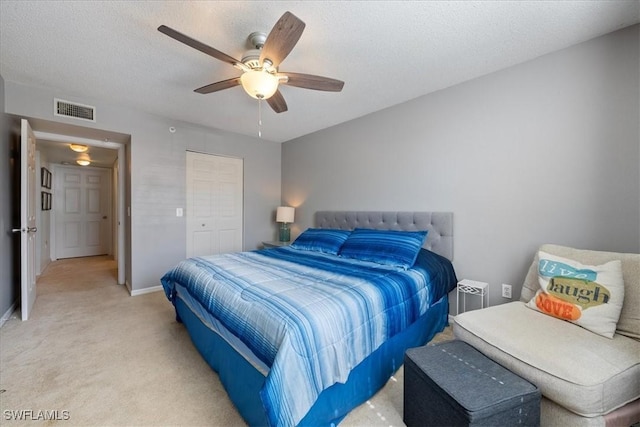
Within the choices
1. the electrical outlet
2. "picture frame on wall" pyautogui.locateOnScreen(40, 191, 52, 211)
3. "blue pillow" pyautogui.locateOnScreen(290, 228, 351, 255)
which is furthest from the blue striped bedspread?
"picture frame on wall" pyautogui.locateOnScreen(40, 191, 52, 211)

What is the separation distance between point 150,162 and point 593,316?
4.61 metres

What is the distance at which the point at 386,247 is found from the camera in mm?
2562

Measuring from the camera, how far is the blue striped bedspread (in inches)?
46.9

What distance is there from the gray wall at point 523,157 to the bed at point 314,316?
0.36 metres

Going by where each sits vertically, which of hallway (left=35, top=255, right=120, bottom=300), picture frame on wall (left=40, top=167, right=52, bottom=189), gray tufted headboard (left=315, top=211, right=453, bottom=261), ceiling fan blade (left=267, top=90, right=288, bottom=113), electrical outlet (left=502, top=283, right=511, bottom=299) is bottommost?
hallway (left=35, top=255, right=120, bottom=300)

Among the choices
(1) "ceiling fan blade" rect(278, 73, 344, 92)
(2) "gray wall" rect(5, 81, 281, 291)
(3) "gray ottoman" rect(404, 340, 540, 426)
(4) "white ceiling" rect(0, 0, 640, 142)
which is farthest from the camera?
(2) "gray wall" rect(5, 81, 281, 291)

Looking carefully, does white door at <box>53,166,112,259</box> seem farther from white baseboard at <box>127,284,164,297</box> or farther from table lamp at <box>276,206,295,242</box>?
table lamp at <box>276,206,295,242</box>

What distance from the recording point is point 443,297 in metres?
2.58

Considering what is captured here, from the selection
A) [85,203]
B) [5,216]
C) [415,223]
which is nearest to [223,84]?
[415,223]

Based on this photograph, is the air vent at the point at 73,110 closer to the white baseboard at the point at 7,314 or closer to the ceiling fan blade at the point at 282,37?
the white baseboard at the point at 7,314

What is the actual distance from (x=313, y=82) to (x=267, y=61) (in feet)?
1.29

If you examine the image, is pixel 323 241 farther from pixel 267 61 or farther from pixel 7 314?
pixel 7 314

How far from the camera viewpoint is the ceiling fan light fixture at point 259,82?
1.89 m

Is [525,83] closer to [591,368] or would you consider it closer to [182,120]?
[591,368]
